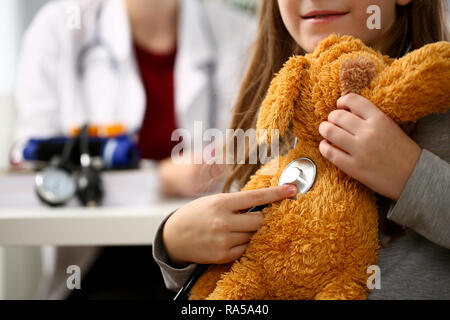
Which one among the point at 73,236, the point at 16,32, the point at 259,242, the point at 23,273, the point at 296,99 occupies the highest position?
the point at 16,32

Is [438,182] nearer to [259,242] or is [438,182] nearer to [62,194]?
[259,242]

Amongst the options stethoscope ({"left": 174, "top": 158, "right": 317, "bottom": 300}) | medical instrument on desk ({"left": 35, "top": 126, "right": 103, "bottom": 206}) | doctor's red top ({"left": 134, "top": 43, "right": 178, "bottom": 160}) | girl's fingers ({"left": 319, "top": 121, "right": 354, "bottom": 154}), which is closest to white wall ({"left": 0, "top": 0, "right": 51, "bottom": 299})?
doctor's red top ({"left": 134, "top": 43, "right": 178, "bottom": 160})

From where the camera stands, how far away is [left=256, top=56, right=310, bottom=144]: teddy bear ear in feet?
1.38

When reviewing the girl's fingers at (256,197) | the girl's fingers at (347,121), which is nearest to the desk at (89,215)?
the girl's fingers at (256,197)

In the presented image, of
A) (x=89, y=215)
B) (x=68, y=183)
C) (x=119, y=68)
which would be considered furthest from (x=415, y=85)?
(x=119, y=68)

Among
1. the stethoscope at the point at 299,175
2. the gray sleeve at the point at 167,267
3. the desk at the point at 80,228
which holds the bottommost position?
the desk at the point at 80,228

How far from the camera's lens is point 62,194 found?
2.81ft

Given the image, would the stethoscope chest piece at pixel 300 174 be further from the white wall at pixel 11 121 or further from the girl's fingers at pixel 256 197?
the white wall at pixel 11 121

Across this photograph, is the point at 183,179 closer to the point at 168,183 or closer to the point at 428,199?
the point at 168,183

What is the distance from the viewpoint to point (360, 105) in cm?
42

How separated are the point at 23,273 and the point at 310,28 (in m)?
1.35

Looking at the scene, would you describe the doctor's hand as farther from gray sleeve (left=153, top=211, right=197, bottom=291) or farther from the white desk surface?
gray sleeve (left=153, top=211, right=197, bottom=291)

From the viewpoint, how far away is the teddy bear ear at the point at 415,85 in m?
0.40

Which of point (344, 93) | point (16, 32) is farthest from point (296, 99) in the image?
point (16, 32)
